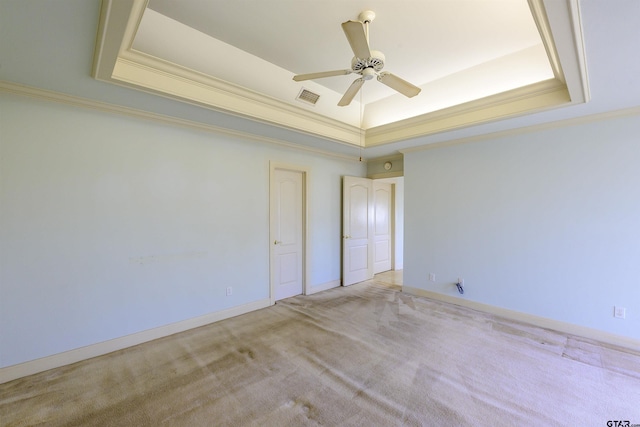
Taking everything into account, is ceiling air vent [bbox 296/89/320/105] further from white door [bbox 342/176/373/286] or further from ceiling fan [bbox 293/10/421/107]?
white door [bbox 342/176/373/286]

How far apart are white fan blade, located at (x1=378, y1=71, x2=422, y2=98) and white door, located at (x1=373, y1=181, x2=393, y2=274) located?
3403 millimetres

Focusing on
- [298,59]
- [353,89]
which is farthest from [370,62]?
[298,59]

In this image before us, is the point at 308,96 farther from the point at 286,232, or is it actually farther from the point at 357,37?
the point at 286,232

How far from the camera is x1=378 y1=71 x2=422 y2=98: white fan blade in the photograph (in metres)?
2.22

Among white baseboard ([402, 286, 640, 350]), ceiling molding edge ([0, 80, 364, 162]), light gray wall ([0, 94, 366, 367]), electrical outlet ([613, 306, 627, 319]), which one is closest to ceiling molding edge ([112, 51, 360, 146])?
ceiling molding edge ([0, 80, 364, 162])

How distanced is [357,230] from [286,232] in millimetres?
1570

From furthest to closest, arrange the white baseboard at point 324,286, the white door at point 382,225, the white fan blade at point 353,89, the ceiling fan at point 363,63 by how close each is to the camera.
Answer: the white door at point 382,225 < the white baseboard at point 324,286 < the white fan blade at point 353,89 < the ceiling fan at point 363,63

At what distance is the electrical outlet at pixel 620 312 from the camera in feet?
9.25

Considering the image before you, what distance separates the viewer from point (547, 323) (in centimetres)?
325

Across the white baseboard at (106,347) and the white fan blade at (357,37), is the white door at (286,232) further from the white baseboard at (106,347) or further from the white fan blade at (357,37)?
the white fan blade at (357,37)

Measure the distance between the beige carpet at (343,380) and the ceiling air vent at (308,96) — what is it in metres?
A: 2.89

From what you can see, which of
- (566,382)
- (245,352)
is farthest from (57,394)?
(566,382)

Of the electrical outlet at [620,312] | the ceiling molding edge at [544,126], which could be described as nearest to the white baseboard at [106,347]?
the ceiling molding edge at [544,126]

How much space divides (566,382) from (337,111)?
3.80 m
